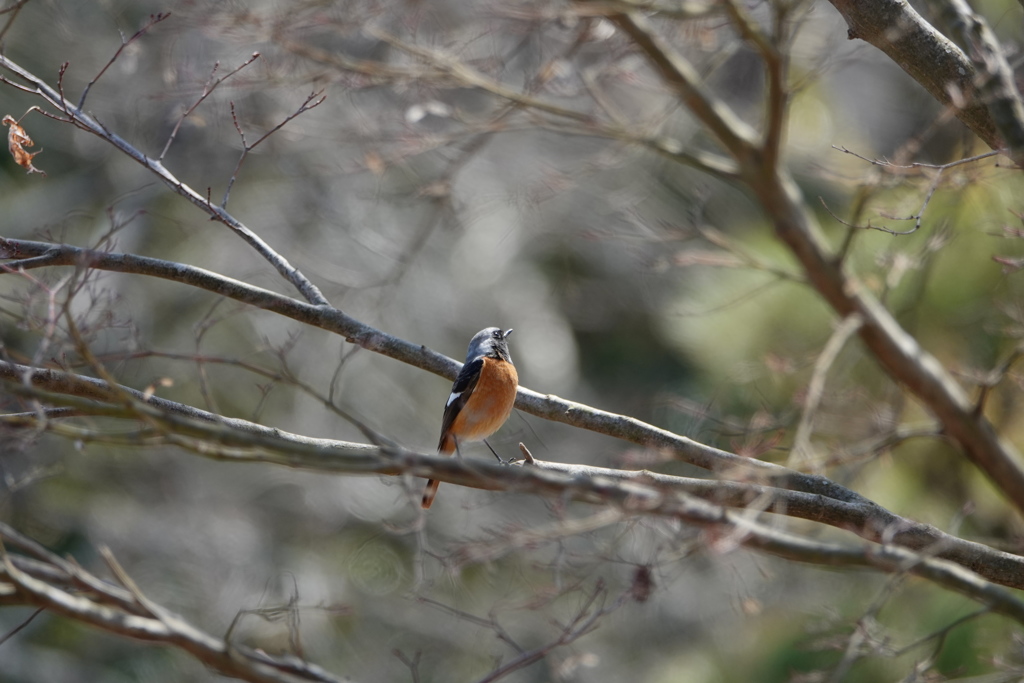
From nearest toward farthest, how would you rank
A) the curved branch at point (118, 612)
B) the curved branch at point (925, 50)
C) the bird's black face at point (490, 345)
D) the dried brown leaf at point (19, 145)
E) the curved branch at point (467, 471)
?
the curved branch at point (467, 471), the curved branch at point (118, 612), the curved branch at point (925, 50), the dried brown leaf at point (19, 145), the bird's black face at point (490, 345)

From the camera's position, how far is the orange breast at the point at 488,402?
4.31 meters

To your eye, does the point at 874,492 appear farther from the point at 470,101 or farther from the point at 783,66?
the point at 470,101

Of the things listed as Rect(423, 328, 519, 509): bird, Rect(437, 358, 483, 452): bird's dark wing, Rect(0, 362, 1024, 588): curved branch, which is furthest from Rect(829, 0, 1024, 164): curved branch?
Rect(437, 358, 483, 452): bird's dark wing

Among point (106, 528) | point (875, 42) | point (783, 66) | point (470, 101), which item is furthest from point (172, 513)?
point (875, 42)

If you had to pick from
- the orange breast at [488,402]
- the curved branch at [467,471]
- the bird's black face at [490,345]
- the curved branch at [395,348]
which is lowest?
the curved branch at [467,471]

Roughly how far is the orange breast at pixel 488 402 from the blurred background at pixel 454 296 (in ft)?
3.39

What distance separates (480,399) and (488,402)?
0.21 ft

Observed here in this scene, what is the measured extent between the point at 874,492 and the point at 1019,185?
1.77 m

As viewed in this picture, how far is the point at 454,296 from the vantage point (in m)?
11.4

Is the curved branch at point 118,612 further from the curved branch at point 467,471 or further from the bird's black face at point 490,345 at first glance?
the bird's black face at point 490,345

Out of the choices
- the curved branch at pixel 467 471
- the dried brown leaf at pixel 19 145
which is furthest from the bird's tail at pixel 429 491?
the dried brown leaf at pixel 19 145

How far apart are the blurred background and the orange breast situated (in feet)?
3.39

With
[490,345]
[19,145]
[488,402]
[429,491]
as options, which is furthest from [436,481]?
[19,145]

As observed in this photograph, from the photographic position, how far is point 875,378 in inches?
216
